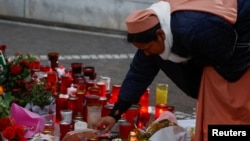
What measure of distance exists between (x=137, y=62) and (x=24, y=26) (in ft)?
24.0

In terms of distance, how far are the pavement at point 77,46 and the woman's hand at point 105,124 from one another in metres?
3.06

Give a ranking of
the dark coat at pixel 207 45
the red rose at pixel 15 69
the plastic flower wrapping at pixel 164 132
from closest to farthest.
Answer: the dark coat at pixel 207 45, the plastic flower wrapping at pixel 164 132, the red rose at pixel 15 69

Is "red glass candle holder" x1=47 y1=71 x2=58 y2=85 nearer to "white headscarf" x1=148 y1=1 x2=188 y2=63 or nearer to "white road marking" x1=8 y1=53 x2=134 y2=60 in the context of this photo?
"white headscarf" x1=148 y1=1 x2=188 y2=63

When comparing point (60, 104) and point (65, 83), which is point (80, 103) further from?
point (65, 83)

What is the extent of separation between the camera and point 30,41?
9117 mm

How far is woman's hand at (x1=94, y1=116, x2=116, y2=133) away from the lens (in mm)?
3299

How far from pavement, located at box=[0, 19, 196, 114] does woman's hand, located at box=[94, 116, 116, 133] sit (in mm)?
3065

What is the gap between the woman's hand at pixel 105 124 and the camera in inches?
130

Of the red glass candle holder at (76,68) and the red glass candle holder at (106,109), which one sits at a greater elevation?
the red glass candle holder at (76,68)

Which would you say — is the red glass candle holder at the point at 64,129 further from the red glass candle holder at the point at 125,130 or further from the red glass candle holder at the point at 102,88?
the red glass candle holder at the point at 102,88

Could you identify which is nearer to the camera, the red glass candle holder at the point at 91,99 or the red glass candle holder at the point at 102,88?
the red glass candle holder at the point at 91,99

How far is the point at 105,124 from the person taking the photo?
331 centimetres

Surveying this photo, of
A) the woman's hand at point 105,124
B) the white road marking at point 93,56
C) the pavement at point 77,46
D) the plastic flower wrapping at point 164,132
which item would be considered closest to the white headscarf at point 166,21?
the plastic flower wrapping at point 164,132

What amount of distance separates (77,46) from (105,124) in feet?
18.5
